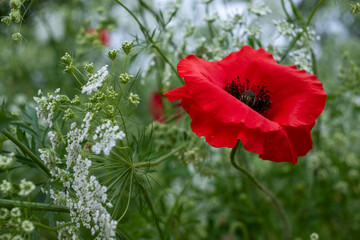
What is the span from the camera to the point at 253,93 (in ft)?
1.96

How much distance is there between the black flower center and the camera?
1.97ft

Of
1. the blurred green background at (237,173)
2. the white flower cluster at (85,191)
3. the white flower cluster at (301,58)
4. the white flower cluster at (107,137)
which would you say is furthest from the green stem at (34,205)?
the white flower cluster at (301,58)

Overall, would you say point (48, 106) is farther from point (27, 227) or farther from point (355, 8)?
point (355, 8)

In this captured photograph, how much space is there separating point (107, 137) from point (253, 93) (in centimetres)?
27

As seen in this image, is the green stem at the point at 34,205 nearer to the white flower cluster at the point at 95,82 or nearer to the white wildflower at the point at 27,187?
the white wildflower at the point at 27,187

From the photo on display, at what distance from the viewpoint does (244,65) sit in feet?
1.97

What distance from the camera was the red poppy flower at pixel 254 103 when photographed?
0.49 m

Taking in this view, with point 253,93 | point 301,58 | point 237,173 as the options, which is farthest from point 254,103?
point 237,173

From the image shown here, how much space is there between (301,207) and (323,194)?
0.11 metres

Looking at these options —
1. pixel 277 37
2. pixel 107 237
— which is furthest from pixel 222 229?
pixel 107 237

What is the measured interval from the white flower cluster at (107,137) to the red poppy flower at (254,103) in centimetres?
11

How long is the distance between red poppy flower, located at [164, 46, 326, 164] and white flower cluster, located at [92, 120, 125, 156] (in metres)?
0.11

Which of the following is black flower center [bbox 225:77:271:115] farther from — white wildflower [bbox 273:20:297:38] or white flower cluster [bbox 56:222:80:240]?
white flower cluster [bbox 56:222:80:240]

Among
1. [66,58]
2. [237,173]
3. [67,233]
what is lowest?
[237,173]
